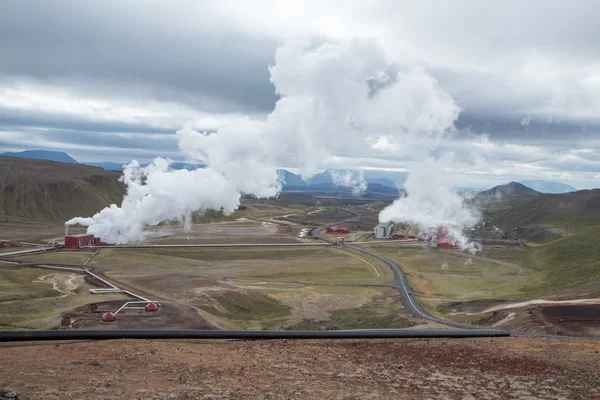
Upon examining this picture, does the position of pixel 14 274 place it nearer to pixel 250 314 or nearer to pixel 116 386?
pixel 250 314

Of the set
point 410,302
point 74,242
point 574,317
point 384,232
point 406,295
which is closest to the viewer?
point 574,317

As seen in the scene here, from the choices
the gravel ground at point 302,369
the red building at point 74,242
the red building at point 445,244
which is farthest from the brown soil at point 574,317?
the red building at point 74,242

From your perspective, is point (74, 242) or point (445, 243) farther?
point (445, 243)

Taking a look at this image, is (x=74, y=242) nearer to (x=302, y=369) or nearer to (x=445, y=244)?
(x=445, y=244)

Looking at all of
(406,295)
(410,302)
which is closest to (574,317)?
(410,302)

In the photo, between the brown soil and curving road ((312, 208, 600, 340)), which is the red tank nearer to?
curving road ((312, 208, 600, 340))

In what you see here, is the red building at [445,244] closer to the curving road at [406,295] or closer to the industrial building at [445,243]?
the industrial building at [445,243]

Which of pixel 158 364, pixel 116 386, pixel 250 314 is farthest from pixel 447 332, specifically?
pixel 250 314

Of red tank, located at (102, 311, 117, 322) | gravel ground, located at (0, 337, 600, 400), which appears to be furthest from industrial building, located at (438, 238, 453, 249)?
red tank, located at (102, 311, 117, 322)

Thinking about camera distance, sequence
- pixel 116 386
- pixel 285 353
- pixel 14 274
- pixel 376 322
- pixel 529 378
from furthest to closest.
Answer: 1. pixel 14 274
2. pixel 376 322
3. pixel 285 353
4. pixel 529 378
5. pixel 116 386
